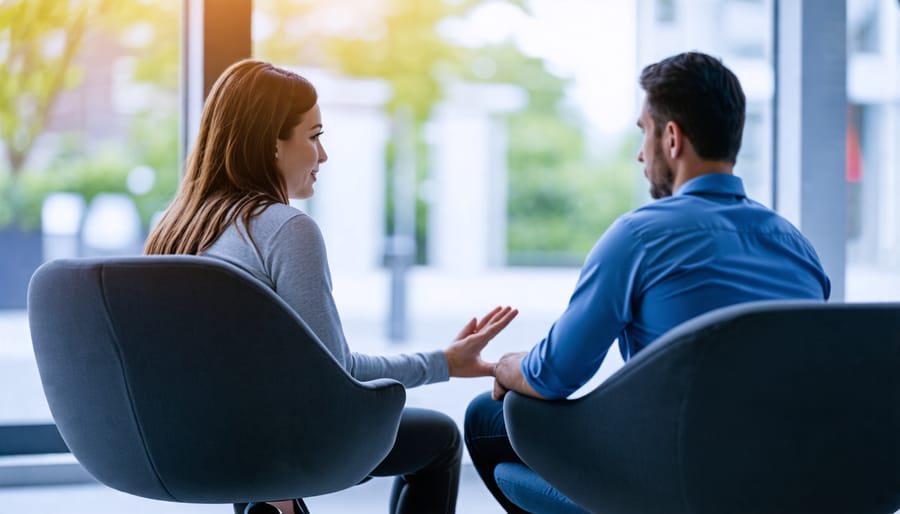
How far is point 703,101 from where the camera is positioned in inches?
61.0

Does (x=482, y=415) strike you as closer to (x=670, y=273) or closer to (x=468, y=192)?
(x=670, y=273)

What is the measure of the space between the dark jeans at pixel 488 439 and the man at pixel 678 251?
237mm

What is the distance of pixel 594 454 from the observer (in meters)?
1.42

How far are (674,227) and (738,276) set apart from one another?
133 mm

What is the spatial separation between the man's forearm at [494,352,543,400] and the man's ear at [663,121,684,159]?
0.45 m

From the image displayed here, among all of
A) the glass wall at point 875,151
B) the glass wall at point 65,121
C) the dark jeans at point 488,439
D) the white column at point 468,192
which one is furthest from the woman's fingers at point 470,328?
the white column at point 468,192

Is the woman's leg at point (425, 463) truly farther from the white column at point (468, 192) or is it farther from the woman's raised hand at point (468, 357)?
the white column at point (468, 192)

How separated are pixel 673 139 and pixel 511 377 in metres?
0.51

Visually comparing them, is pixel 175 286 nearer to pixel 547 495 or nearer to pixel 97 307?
pixel 97 307

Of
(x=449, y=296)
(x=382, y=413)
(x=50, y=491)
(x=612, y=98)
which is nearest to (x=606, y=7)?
(x=612, y=98)

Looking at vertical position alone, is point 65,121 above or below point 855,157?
above

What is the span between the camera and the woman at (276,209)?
170cm

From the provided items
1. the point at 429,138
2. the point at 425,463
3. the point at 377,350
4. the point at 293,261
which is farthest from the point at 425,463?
the point at 429,138

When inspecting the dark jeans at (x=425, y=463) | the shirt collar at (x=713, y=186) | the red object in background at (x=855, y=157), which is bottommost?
the dark jeans at (x=425, y=463)
